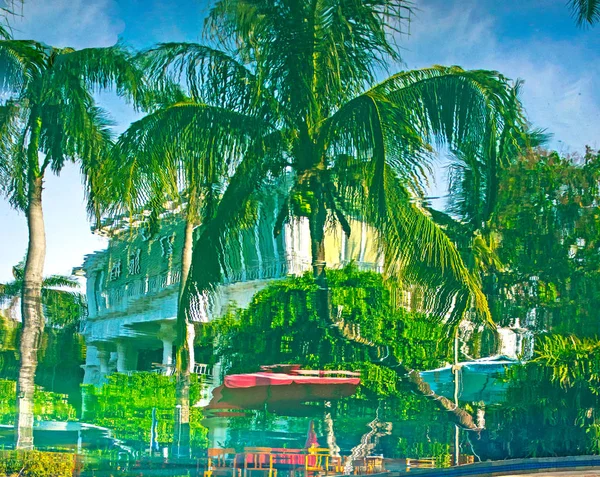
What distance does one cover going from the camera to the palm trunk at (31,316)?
512 inches

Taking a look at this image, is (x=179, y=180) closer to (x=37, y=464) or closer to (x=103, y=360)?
(x=103, y=360)

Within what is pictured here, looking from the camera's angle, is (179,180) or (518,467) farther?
(518,467)

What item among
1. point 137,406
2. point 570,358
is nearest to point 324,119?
point 137,406

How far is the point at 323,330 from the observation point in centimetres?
1342

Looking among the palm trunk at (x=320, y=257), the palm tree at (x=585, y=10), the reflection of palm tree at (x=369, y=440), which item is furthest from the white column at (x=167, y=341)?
the palm tree at (x=585, y=10)

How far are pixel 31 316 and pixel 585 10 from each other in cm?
957

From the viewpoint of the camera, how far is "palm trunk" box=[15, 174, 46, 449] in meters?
13.0

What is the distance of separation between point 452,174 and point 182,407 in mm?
5332

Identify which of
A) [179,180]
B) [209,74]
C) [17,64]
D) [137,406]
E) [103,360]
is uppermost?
[17,64]

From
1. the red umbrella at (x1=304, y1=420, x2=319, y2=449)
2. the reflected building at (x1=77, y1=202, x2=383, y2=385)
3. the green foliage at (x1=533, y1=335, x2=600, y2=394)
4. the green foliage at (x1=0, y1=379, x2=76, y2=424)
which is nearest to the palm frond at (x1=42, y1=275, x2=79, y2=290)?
the reflected building at (x1=77, y1=202, x2=383, y2=385)

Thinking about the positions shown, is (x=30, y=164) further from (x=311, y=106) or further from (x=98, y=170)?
(x=311, y=106)

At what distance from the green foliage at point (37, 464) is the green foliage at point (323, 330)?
8.25ft

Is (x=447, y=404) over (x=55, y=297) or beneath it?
beneath

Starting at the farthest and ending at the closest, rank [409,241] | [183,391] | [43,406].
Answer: [183,391], [43,406], [409,241]
